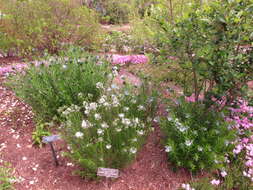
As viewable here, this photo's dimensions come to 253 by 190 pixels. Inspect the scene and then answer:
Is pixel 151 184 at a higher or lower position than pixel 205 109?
lower

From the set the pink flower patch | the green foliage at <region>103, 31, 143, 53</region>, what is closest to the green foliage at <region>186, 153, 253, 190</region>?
the pink flower patch

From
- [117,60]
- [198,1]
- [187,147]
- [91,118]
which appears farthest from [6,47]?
[187,147]

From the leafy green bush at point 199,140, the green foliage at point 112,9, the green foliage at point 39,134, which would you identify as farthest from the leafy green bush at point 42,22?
the green foliage at point 112,9

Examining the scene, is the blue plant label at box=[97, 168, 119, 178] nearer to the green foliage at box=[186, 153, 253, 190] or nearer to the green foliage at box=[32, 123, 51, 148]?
the green foliage at box=[186, 153, 253, 190]

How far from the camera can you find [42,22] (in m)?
5.23

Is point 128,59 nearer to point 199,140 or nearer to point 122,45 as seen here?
point 122,45

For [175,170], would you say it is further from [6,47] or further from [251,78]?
[6,47]

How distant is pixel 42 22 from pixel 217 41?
182 inches

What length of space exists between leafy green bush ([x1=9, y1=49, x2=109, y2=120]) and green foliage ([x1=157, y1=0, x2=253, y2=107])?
122cm

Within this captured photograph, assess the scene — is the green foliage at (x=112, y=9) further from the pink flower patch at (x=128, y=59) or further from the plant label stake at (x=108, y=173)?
the plant label stake at (x=108, y=173)

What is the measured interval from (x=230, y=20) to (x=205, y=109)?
1.05 meters

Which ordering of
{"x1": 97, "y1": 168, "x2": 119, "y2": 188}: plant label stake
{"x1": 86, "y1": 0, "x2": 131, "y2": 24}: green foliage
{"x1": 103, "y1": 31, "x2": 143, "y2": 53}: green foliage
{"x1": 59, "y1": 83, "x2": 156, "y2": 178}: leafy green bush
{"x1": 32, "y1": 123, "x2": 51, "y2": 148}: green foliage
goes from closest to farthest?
{"x1": 97, "y1": 168, "x2": 119, "y2": 188}: plant label stake, {"x1": 59, "y1": 83, "x2": 156, "y2": 178}: leafy green bush, {"x1": 32, "y1": 123, "x2": 51, "y2": 148}: green foliage, {"x1": 103, "y1": 31, "x2": 143, "y2": 53}: green foliage, {"x1": 86, "y1": 0, "x2": 131, "y2": 24}: green foliage

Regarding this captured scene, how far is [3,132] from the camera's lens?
2896 mm

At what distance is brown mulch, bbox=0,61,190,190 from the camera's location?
210cm
